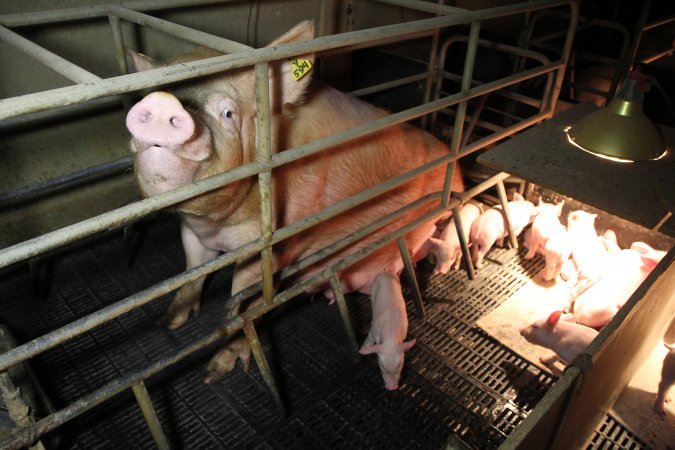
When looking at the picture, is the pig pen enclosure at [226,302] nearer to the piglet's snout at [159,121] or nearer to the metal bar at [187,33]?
the metal bar at [187,33]

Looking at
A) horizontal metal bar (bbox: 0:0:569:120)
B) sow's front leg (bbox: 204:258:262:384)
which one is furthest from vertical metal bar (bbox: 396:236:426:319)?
horizontal metal bar (bbox: 0:0:569:120)

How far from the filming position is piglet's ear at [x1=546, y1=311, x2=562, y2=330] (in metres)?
2.75

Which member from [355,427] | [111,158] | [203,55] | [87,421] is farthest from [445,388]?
[111,158]

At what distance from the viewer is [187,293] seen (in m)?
2.96

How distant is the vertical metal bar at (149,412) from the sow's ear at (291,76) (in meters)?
1.29

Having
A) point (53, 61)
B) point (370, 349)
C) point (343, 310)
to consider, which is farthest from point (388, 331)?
point (53, 61)

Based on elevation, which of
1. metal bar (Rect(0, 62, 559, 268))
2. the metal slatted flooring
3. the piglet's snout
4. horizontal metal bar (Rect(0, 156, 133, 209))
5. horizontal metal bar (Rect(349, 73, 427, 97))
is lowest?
the metal slatted flooring

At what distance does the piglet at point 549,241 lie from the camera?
335cm

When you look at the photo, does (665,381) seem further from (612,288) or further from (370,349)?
(370,349)

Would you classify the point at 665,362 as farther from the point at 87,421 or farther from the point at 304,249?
the point at 87,421

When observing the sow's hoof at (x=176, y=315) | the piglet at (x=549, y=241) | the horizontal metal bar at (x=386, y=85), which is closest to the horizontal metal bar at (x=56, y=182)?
the sow's hoof at (x=176, y=315)

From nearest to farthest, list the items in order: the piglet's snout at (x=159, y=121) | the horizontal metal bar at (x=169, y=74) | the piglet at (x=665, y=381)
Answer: the horizontal metal bar at (x=169, y=74)
the piglet's snout at (x=159, y=121)
the piglet at (x=665, y=381)

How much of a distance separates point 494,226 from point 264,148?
7.05 ft

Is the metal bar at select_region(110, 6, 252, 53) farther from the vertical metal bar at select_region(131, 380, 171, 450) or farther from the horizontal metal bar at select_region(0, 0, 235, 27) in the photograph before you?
the vertical metal bar at select_region(131, 380, 171, 450)
